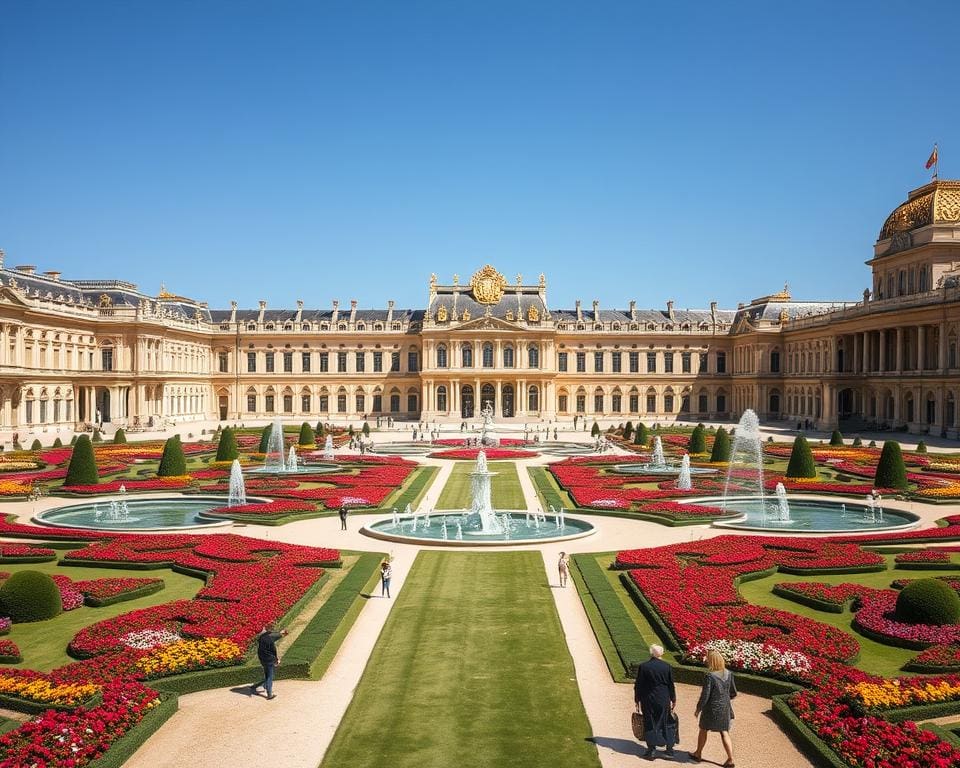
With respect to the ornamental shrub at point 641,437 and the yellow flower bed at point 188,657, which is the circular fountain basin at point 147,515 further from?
the ornamental shrub at point 641,437

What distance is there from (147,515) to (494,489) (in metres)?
13.9

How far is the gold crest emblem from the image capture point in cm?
8994

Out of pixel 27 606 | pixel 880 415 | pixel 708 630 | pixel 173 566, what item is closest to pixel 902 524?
pixel 708 630

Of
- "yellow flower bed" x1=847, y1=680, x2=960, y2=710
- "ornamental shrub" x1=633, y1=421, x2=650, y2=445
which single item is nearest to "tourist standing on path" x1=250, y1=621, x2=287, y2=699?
"yellow flower bed" x1=847, y1=680, x2=960, y2=710

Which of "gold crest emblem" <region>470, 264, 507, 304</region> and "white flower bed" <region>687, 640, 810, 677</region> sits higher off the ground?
"gold crest emblem" <region>470, 264, 507, 304</region>

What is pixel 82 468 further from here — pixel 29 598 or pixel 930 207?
pixel 930 207

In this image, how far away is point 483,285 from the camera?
9012 centimetres

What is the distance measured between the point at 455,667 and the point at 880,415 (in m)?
59.6

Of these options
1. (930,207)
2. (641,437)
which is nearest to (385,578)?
(641,437)

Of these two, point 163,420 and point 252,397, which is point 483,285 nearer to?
point 252,397

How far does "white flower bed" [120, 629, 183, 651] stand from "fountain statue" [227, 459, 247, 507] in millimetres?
17405

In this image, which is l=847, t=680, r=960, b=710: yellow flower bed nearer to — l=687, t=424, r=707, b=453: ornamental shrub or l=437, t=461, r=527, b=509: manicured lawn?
l=437, t=461, r=527, b=509: manicured lawn

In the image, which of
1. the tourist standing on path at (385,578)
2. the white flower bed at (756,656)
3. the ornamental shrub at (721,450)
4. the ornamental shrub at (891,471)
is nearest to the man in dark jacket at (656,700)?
the white flower bed at (756,656)

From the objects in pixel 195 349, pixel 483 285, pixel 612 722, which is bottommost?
pixel 612 722
